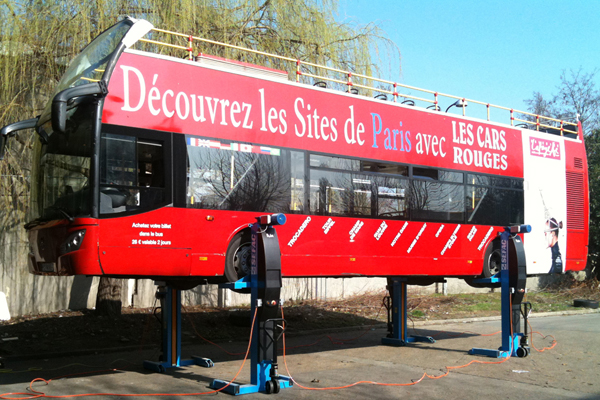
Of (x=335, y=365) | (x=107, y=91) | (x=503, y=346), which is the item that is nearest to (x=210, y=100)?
(x=107, y=91)

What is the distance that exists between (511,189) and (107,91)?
9584 mm

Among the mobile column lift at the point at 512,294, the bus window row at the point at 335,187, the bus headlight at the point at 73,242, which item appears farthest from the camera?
the mobile column lift at the point at 512,294

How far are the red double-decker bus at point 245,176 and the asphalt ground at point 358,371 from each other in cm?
164

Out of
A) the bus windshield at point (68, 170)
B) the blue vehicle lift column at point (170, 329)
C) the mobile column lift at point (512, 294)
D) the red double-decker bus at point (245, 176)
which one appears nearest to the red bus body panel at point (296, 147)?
the red double-decker bus at point (245, 176)

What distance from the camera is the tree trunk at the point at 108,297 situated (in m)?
14.0

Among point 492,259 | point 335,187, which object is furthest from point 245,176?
point 492,259

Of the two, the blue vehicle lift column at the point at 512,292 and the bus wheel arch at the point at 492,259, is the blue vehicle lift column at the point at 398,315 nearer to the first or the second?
the blue vehicle lift column at the point at 512,292

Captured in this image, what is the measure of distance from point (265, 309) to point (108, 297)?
6611 mm

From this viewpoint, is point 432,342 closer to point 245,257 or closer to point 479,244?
point 479,244

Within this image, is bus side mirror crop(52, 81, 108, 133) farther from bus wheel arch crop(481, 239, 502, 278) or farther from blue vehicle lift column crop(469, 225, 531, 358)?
bus wheel arch crop(481, 239, 502, 278)

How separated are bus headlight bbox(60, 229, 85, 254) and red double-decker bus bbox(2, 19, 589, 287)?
0.02 meters

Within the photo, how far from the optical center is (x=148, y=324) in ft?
45.0

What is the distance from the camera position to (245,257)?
9.92 meters

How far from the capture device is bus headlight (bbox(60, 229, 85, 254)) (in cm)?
837
